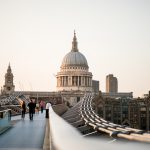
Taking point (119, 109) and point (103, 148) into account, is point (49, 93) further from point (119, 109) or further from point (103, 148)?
point (103, 148)

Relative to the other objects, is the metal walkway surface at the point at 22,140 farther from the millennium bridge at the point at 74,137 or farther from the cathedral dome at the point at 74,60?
the cathedral dome at the point at 74,60

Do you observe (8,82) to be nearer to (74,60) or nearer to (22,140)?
(74,60)

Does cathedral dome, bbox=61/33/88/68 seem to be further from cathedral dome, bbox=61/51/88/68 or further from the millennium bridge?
the millennium bridge

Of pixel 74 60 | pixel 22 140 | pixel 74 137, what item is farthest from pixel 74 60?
A: pixel 74 137

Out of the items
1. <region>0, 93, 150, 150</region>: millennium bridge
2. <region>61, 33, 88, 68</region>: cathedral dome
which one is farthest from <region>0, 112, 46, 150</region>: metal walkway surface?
<region>61, 33, 88, 68</region>: cathedral dome

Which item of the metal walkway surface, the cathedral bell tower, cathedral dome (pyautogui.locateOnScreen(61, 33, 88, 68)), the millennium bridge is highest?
cathedral dome (pyautogui.locateOnScreen(61, 33, 88, 68))

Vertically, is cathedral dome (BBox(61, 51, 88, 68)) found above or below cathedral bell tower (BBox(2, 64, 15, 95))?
above

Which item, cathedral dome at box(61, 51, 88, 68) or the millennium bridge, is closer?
the millennium bridge

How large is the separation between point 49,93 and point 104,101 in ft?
139

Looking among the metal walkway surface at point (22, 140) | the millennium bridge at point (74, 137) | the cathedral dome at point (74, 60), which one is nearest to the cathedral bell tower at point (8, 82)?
the cathedral dome at point (74, 60)

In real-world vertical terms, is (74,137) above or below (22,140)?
above

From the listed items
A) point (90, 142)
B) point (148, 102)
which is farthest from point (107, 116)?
point (90, 142)

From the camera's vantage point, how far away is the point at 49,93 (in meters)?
182

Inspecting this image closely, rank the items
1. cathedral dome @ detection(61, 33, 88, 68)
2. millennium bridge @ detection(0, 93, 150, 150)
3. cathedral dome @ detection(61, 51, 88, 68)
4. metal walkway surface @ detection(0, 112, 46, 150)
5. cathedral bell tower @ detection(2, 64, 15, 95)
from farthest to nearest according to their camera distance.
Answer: cathedral dome @ detection(61, 51, 88, 68), cathedral dome @ detection(61, 33, 88, 68), cathedral bell tower @ detection(2, 64, 15, 95), metal walkway surface @ detection(0, 112, 46, 150), millennium bridge @ detection(0, 93, 150, 150)
